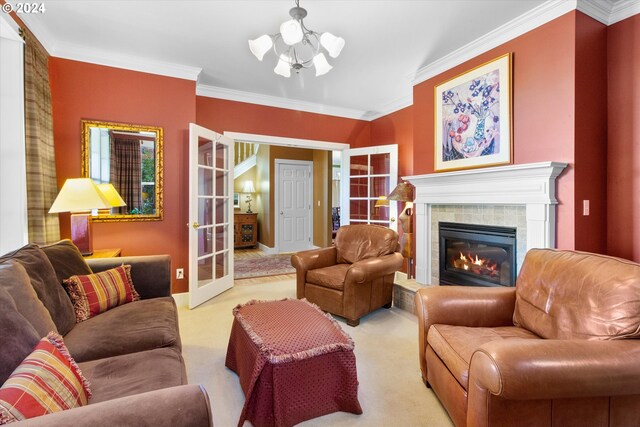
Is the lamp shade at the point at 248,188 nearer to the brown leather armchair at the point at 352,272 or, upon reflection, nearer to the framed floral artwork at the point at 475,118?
the brown leather armchair at the point at 352,272

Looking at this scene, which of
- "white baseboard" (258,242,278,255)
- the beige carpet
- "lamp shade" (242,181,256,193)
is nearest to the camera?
the beige carpet

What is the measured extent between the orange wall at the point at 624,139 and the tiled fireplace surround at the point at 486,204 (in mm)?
488

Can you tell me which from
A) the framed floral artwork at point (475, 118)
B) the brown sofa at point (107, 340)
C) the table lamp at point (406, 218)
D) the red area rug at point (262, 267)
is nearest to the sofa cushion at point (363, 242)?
the table lamp at point (406, 218)

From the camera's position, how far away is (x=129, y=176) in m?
3.19

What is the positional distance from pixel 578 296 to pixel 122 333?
227 cm

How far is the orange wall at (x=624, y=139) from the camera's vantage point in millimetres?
2238

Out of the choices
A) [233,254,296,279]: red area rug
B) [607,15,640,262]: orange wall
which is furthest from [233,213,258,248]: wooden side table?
[607,15,640,262]: orange wall

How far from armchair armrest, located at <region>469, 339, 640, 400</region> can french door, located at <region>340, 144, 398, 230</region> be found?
3.21m

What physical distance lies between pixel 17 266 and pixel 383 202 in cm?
375

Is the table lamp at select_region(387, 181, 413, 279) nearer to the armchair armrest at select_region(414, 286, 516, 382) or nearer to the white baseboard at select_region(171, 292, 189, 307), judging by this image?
the armchair armrest at select_region(414, 286, 516, 382)

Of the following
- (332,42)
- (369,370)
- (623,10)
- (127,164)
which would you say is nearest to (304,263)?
(369,370)

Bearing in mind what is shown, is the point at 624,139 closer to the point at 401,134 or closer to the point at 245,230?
the point at 401,134

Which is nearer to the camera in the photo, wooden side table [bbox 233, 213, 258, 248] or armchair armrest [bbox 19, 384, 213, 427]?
armchair armrest [bbox 19, 384, 213, 427]

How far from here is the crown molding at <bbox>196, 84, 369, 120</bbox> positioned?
3.94 metres
